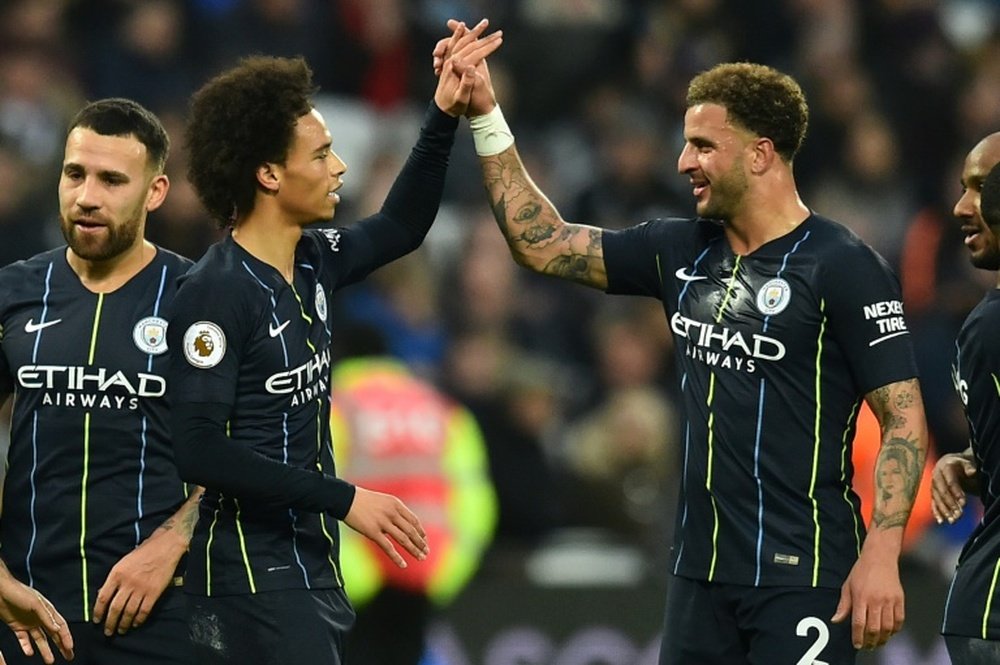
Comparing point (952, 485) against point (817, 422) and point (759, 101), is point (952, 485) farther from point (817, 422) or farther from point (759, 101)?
point (759, 101)

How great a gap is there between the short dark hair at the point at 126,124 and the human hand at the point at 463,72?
0.83 m

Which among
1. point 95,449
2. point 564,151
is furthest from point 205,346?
point 564,151

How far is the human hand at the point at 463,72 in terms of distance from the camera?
5.34 meters

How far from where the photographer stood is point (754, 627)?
16.2ft

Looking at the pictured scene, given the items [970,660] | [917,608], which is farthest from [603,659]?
[970,660]

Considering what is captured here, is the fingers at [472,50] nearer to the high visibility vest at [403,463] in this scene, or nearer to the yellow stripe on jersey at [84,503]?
the yellow stripe on jersey at [84,503]

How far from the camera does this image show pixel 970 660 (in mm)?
4820

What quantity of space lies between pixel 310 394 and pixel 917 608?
4583 mm

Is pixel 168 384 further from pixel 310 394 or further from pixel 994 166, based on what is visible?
pixel 994 166

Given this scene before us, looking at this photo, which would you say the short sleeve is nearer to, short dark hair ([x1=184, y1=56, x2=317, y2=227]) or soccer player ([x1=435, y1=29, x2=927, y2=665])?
Result: short dark hair ([x1=184, y1=56, x2=317, y2=227])

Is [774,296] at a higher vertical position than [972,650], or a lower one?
higher

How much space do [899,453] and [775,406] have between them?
0.35m

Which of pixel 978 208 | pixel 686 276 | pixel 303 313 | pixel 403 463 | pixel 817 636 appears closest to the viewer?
pixel 303 313

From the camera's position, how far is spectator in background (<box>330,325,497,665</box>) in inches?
282
